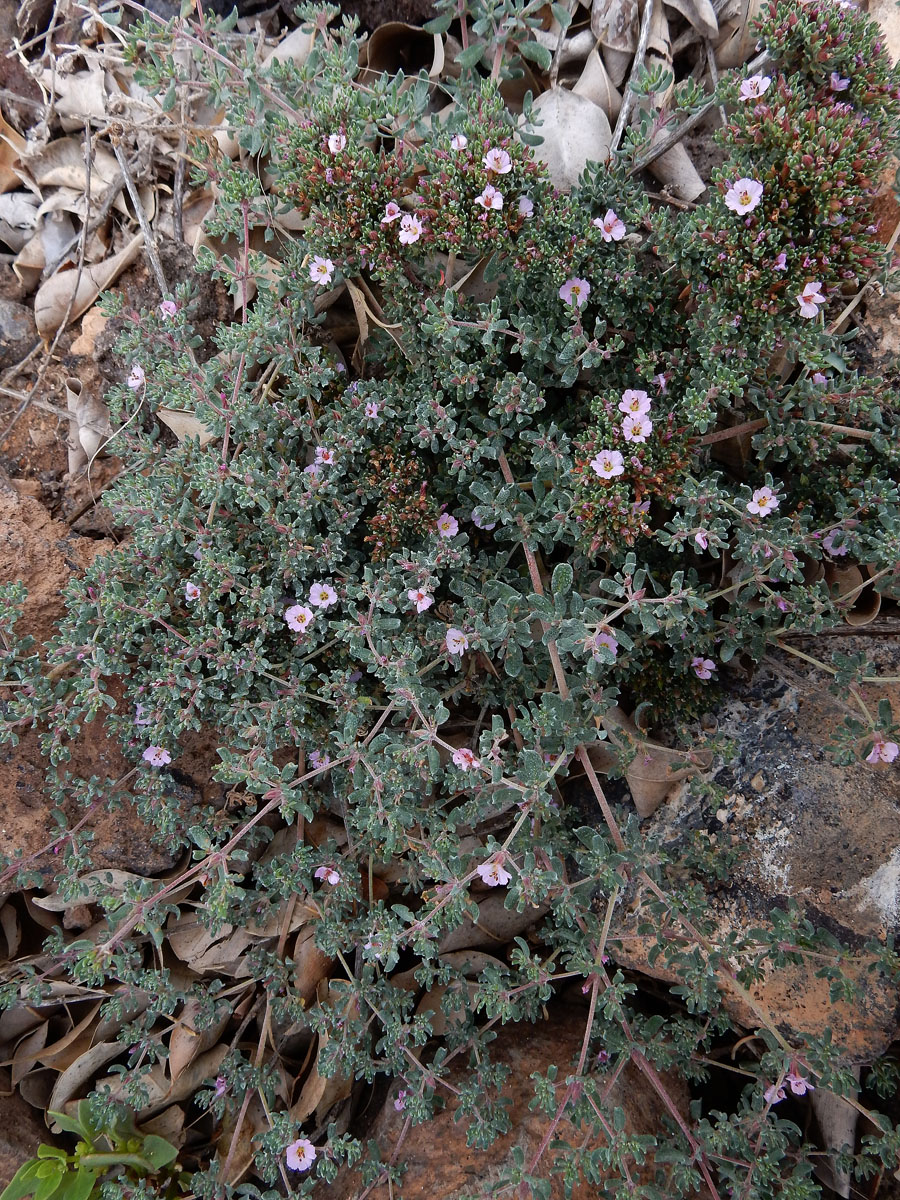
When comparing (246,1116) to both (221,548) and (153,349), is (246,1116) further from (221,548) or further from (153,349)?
(153,349)

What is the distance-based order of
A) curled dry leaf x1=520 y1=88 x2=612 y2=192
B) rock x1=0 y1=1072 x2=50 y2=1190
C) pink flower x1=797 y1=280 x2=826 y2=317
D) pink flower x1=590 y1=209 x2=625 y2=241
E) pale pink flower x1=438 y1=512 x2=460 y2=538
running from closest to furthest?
pink flower x1=797 y1=280 x2=826 y2=317, pink flower x1=590 y1=209 x2=625 y2=241, pale pink flower x1=438 y1=512 x2=460 y2=538, curled dry leaf x1=520 y1=88 x2=612 y2=192, rock x1=0 y1=1072 x2=50 y2=1190

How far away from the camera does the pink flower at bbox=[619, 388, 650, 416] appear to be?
116 inches

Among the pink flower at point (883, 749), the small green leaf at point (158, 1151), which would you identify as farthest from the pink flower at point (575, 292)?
the small green leaf at point (158, 1151)

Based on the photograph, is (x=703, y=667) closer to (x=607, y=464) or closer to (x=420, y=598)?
(x=607, y=464)

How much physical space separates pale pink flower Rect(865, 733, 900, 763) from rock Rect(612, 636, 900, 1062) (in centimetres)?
39

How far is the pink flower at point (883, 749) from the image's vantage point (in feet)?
9.29

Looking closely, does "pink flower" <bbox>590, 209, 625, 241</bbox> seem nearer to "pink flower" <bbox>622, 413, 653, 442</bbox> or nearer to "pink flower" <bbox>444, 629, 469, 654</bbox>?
"pink flower" <bbox>622, 413, 653, 442</bbox>

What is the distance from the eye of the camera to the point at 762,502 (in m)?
2.98

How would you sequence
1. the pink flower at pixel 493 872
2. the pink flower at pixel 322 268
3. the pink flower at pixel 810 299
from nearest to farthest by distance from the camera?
A: the pink flower at pixel 810 299
the pink flower at pixel 493 872
the pink flower at pixel 322 268

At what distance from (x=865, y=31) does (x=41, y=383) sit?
12.6 ft

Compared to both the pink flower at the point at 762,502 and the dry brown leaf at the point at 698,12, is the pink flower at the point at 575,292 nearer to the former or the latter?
the pink flower at the point at 762,502

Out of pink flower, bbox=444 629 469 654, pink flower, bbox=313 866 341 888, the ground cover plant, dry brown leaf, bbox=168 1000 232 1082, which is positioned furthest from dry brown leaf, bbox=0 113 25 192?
dry brown leaf, bbox=168 1000 232 1082

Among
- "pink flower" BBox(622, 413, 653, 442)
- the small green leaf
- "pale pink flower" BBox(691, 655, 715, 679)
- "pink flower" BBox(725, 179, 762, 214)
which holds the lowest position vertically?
the small green leaf

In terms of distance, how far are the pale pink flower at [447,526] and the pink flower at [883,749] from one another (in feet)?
5.52
